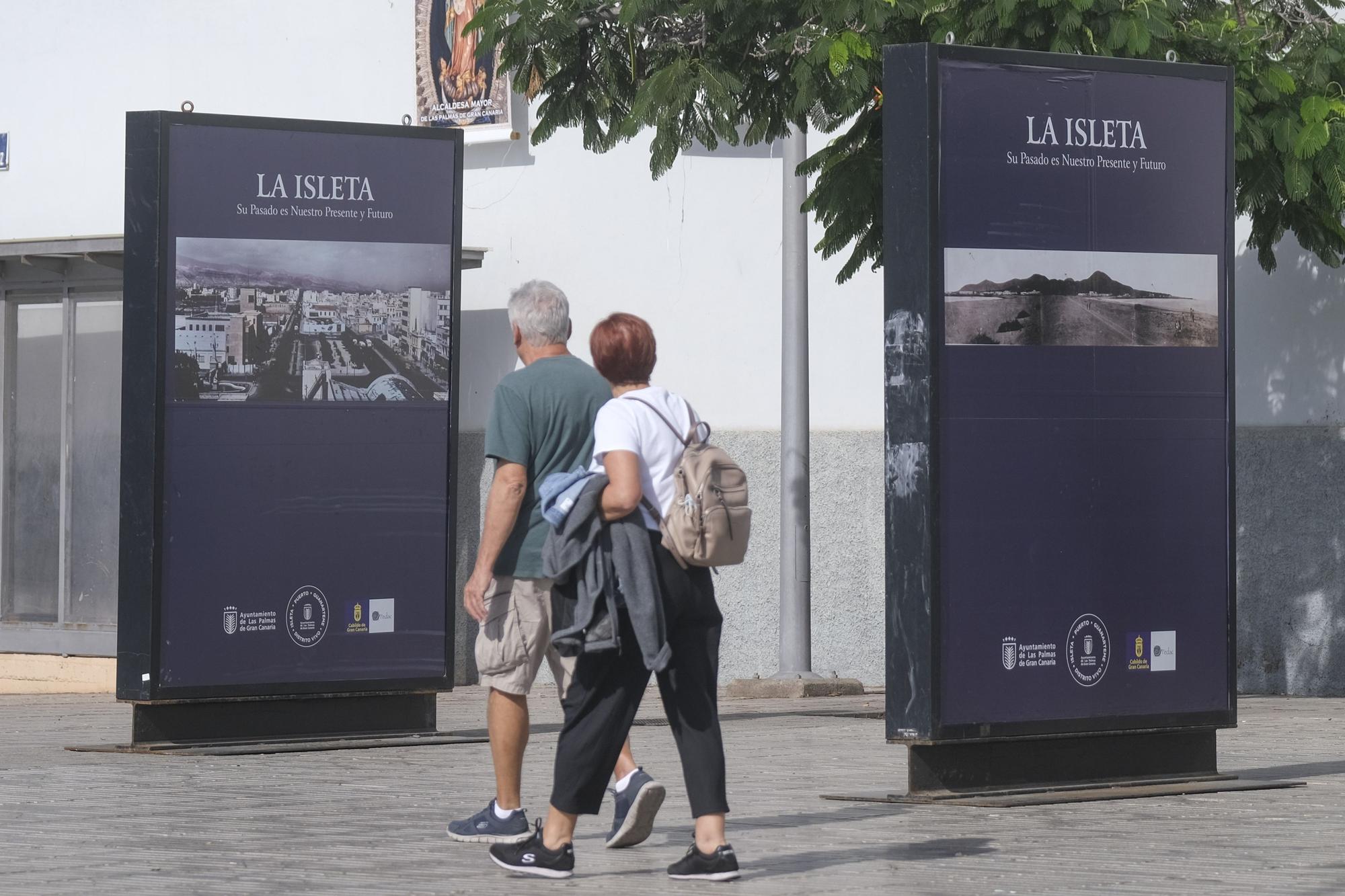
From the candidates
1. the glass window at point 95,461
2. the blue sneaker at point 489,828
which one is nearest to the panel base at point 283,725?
the blue sneaker at point 489,828

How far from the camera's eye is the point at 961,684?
316 inches

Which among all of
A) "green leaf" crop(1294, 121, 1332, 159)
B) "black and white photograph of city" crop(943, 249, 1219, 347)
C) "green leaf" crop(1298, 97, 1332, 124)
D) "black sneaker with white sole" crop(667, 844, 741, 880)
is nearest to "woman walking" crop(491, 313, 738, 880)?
"black sneaker with white sole" crop(667, 844, 741, 880)

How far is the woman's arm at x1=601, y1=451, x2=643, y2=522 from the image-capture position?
6199 mm

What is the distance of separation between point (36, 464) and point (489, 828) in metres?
11.4

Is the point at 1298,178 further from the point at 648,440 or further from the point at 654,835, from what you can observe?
the point at 648,440

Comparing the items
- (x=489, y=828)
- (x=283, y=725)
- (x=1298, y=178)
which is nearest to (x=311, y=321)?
(x=283, y=725)

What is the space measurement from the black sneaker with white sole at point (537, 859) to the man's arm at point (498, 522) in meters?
0.86

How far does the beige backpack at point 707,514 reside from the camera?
6.18m

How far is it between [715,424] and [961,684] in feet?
25.4

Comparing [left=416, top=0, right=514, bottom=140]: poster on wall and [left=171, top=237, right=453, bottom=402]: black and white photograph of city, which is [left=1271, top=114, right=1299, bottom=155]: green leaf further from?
[left=416, top=0, right=514, bottom=140]: poster on wall

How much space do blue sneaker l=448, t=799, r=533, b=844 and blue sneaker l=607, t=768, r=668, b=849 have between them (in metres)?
0.30

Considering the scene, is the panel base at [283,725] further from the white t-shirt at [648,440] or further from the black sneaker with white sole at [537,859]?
the white t-shirt at [648,440]

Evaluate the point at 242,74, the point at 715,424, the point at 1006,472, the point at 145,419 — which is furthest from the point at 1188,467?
the point at 242,74

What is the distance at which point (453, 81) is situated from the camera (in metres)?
16.4
